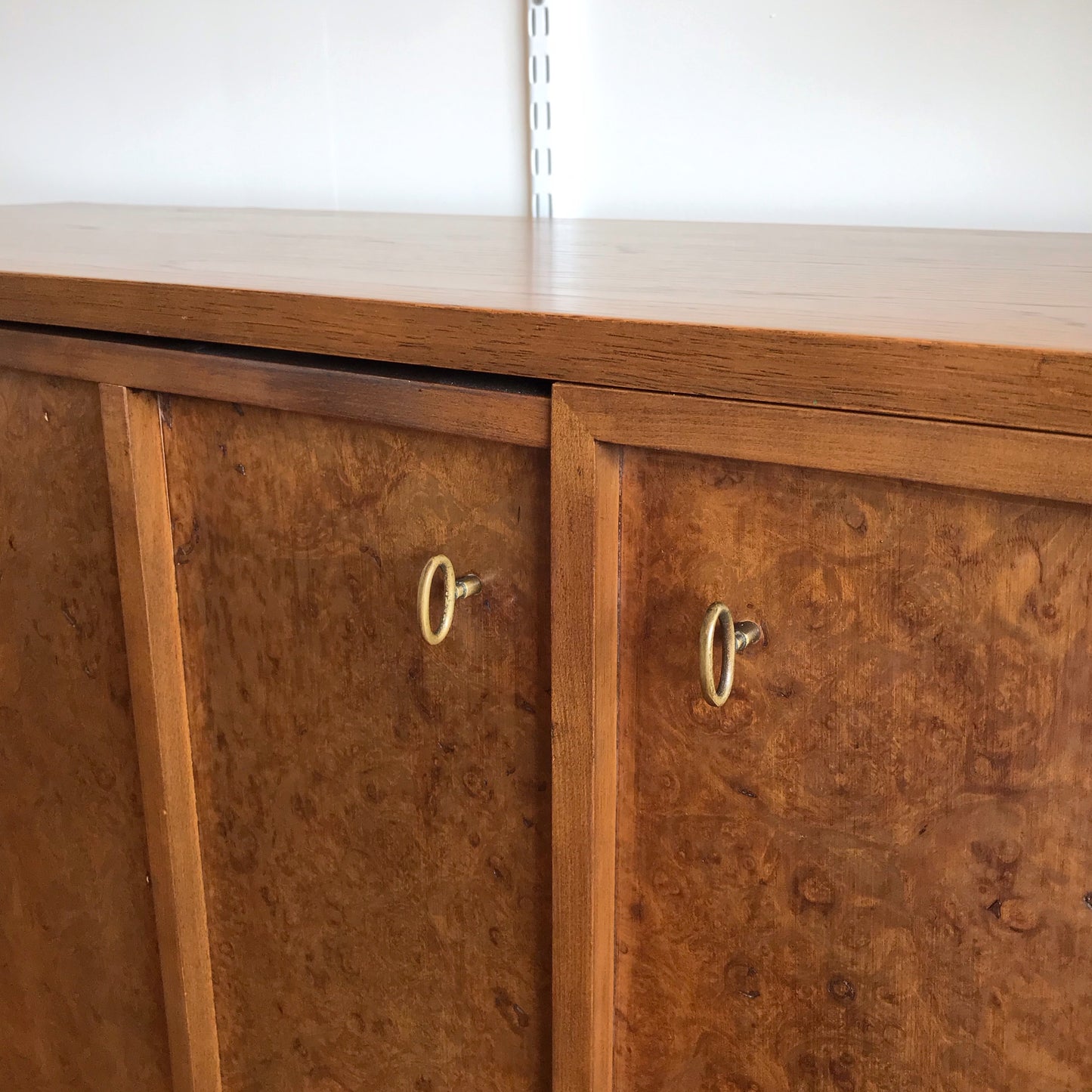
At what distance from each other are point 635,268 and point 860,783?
14.2 inches

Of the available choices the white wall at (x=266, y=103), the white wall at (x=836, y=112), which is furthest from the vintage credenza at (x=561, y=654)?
the white wall at (x=266, y=103)

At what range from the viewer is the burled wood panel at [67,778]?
84cm

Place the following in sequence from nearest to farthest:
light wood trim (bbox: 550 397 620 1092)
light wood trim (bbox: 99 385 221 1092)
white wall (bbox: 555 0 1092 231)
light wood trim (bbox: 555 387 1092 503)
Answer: light wood trim (bbox: 555 387 1092 503)
light wood trim (bbox: 550 397 620 1092)
light wood trim (bbox: 99 385 221 1092)
white wall (bbox: 555 0 1092 231)

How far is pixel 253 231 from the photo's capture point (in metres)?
1.07

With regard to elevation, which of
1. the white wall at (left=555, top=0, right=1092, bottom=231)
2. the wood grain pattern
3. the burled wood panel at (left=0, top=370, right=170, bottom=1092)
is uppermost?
the white wall at (left=555, top=0, right=1092, bottom=231)

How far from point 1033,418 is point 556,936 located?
1.30ft

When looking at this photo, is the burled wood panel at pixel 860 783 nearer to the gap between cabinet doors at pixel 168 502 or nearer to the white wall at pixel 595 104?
the gap between cabinet doors at pixel 168 502

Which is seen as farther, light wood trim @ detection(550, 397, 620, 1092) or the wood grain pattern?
light wood trim @ detection(550, 397, 620, 1092)

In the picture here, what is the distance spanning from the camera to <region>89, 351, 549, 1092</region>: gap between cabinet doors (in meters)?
0.64

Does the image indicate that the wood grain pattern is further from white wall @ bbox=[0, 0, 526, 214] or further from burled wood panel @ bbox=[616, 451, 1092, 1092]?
white wall @ bbox=[0, 0, 526, 214]

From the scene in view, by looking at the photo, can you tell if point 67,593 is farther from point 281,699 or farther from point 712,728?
point 712,728

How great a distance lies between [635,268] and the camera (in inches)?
29.5

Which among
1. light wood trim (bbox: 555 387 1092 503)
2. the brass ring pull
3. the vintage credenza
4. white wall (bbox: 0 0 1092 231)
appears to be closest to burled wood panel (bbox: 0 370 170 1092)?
the vintage credenza

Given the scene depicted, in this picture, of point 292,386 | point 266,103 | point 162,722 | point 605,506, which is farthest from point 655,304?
point 266,103
